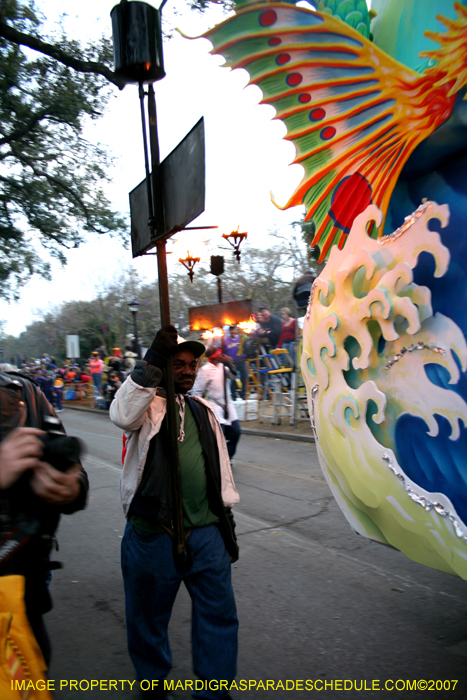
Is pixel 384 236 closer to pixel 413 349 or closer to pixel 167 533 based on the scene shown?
pixel 413 349

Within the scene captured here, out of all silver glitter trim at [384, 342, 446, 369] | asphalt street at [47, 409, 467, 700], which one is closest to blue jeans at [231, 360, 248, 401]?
asphalt street at [47, 409, 467, 700]

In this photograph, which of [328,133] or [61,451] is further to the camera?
[328,133]

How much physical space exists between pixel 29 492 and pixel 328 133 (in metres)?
2.10

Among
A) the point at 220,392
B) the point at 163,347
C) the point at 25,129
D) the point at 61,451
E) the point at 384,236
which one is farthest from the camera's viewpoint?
the point at 25,129

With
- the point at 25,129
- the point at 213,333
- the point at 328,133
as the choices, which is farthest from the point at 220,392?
the point at 25,129

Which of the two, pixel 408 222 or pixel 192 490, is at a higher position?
pixel 408 222

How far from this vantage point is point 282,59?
108 inches

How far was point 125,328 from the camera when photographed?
42.5 metres

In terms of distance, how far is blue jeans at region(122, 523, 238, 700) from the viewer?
251 cm

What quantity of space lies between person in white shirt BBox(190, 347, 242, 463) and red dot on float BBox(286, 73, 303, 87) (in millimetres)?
5421

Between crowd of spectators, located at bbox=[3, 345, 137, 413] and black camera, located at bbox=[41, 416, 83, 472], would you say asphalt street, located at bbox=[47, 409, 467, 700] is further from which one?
crowd of spectators, located at bbox=[3, 345, 137, 413]

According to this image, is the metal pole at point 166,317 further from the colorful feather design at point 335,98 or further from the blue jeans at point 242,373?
the blue jeans at point 242,373

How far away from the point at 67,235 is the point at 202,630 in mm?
14090

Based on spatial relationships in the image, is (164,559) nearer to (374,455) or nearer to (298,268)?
(374,455)
